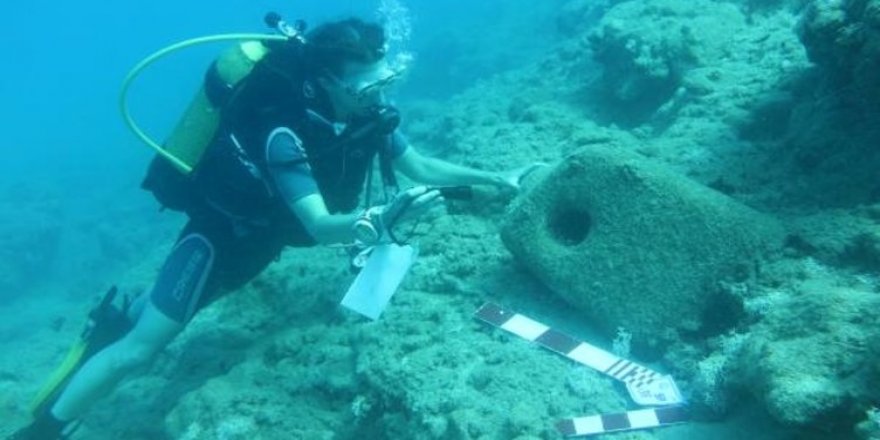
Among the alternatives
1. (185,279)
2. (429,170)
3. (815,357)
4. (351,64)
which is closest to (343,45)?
(351,64)

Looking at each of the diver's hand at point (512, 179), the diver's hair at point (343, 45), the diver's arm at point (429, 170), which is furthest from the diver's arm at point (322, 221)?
the diver's hand at point (512, 179)

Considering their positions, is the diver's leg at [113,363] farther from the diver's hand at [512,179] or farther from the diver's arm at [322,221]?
the diver's hand at [512,179]

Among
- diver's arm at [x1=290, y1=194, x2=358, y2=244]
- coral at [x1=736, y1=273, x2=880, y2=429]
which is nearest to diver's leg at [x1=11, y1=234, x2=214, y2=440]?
diver's arm at [x1=290, y1=194, x2=358, y2=244]

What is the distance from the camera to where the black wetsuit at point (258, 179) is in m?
3.78

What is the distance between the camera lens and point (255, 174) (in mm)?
3959

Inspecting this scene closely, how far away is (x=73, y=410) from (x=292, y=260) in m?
2.11

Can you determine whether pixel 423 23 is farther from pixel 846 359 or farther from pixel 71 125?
pixel 846 359

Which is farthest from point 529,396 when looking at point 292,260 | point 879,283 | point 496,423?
point 292,260

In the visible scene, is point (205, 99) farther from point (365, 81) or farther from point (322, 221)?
point (322, 221)

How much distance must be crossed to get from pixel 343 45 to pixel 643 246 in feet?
7.19

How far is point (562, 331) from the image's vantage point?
342 centimetres

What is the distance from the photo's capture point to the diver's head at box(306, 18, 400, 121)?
12.4ft

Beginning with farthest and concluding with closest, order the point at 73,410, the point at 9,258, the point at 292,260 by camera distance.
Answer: the point at 9,258 < the point at 292,260 < the point at 73,410

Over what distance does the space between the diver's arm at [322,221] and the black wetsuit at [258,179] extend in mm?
61
